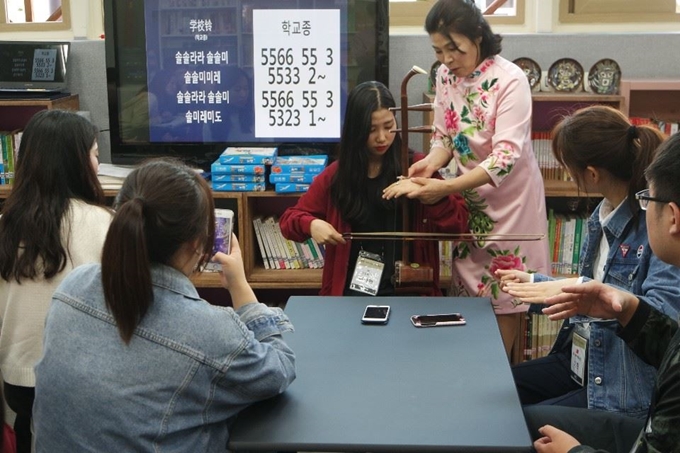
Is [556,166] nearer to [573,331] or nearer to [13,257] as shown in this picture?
[573,331]

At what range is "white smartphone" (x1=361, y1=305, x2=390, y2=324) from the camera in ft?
7.42

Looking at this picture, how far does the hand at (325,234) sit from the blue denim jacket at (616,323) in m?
0.82

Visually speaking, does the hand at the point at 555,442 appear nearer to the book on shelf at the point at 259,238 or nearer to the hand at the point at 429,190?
the hand at the point at 429,190

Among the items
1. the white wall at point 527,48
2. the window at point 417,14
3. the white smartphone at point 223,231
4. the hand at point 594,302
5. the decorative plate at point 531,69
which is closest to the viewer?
the hand at point 594,302

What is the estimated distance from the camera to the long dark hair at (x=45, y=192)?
2.25 meters

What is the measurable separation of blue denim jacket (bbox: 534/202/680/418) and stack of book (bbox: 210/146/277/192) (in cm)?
172

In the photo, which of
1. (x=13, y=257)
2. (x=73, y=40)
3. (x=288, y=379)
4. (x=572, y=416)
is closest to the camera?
(x=288, y=379)

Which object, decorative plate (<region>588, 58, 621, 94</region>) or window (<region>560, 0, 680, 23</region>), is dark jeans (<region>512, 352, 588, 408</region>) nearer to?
decorative plate (<region>588, 58, 621, 94</region>)

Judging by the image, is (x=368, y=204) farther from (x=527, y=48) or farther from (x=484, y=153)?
(x=527, y=48)

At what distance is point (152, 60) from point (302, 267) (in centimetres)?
110

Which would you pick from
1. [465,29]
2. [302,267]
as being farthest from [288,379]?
[302,267]

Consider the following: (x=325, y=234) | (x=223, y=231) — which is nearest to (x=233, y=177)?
(x=223, y=231)

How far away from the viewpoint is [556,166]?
366 cm

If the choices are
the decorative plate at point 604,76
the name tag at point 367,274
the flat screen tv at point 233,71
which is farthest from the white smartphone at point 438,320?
the decorative plate at point 604,76
